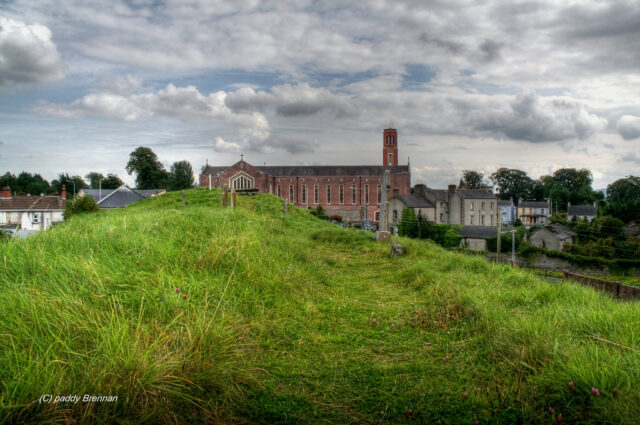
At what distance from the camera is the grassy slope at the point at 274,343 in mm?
2678

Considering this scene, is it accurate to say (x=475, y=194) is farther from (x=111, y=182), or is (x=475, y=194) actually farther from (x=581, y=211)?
(x=111, y=182)

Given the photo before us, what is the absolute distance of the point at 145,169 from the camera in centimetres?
6844

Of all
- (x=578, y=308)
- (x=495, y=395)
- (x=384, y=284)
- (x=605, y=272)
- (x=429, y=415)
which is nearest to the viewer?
(x=429, y=415)

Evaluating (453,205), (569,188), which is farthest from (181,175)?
(569,188)

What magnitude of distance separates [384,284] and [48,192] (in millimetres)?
104212

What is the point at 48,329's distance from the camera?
3.06 meters

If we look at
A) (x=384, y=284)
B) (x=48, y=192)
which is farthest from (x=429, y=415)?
(x=48, y=192)

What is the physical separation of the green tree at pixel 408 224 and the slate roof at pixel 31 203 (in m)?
36.3

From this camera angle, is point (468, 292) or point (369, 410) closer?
point (369, 410)

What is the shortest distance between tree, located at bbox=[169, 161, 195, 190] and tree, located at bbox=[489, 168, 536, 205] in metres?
76.7

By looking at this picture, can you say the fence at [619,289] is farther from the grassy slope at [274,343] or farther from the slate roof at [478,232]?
the slate roof at [478,232]

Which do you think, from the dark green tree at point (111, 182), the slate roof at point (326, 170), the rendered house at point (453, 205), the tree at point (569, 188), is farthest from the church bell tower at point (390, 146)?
the dark green tree at point (111, 182)

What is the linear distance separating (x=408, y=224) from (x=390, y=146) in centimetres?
4153

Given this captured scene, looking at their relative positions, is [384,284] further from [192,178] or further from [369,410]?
[192,178]
